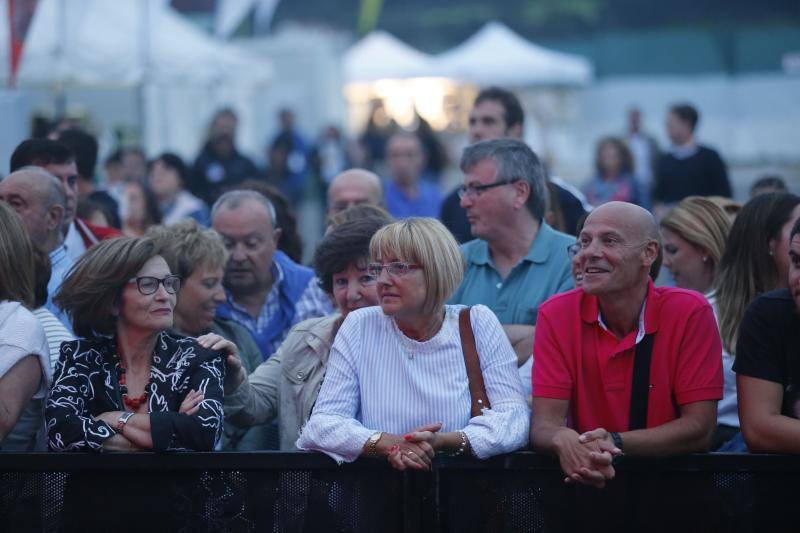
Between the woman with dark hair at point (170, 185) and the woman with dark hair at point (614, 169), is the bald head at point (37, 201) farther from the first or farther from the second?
the woman with dark hair at point (614, 169)

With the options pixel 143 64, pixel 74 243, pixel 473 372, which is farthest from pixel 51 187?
pixel 143 64

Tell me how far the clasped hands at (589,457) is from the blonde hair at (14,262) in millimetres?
2271

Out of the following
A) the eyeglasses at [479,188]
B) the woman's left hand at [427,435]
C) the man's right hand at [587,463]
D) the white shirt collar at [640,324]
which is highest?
the eyeglasses at [479,188]

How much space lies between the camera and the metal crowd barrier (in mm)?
3957

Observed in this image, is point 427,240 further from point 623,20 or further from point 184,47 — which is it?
point 623,20

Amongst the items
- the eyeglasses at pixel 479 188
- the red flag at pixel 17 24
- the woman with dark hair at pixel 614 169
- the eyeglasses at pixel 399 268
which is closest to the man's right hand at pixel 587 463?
the eyeglasses at pixel 399 268

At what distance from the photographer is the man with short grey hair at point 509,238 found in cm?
551

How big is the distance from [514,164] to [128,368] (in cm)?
227

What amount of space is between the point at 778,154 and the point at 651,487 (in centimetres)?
2190

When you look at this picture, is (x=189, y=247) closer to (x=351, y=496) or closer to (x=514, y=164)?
(x=514, y=164)

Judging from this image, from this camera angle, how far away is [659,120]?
24969 mm

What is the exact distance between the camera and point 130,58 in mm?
15164

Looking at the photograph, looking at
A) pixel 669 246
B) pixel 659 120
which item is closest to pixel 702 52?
pixel 659 120

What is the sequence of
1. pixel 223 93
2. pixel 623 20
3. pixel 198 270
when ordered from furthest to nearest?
pixel 623 20 → pixel 223 93 → pixel 198 270
